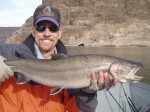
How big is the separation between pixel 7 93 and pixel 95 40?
8967 cm

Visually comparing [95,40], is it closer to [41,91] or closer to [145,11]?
[145,11]

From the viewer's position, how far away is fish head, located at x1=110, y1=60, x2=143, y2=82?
4559 millimetres

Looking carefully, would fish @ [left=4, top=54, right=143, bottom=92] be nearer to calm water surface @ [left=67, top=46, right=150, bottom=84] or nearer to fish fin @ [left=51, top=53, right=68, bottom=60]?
fish fin @ [left=51, top=53, right=68, bottom=60]

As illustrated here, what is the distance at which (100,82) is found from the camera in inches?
173

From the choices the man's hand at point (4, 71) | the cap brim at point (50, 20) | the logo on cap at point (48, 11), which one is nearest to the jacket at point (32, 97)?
the man's hand at point (4, 71)

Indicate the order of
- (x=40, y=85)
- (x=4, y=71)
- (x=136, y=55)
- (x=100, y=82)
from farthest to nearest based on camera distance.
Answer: (x=136, y=55) → (x=40, y=85) → (x=4, y=71) → (x=100, y=82)

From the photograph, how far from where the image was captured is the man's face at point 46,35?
479cm

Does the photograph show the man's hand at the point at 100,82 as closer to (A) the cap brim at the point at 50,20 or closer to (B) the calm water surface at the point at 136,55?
(A) the cap brim at the point at 50,20

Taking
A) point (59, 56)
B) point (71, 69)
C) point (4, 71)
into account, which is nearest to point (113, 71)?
point (71, 69)

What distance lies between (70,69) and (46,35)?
538mm

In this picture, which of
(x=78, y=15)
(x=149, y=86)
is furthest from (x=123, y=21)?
(x=149, y=86)

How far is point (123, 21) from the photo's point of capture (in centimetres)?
10300

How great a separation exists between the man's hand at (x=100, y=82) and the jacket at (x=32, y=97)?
0.40 feet

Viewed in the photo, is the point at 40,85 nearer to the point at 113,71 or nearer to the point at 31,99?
the point at 31,99
